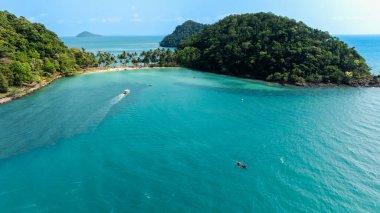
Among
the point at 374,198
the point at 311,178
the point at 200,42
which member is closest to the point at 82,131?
the point at 311,178

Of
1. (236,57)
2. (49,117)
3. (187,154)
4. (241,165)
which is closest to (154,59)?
(236,57)

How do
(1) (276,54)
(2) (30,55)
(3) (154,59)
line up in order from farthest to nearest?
(3) (154,59)
(1) (276,54)
(2) (30,55)

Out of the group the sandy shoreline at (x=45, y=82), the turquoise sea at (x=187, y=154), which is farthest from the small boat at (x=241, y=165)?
the sandy shoreline at (x=45, y=82)

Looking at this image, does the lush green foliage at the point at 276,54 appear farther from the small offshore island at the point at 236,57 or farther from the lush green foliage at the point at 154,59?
the lush green foliage at the point at 154,59

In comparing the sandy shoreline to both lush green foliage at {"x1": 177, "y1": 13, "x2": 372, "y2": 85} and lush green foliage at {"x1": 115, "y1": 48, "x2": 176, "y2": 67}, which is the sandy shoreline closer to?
lush green foliage at {"x1": 115, "y1": 48, "x2": 176, "y2": 67}

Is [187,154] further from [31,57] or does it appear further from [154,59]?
[154,59]
